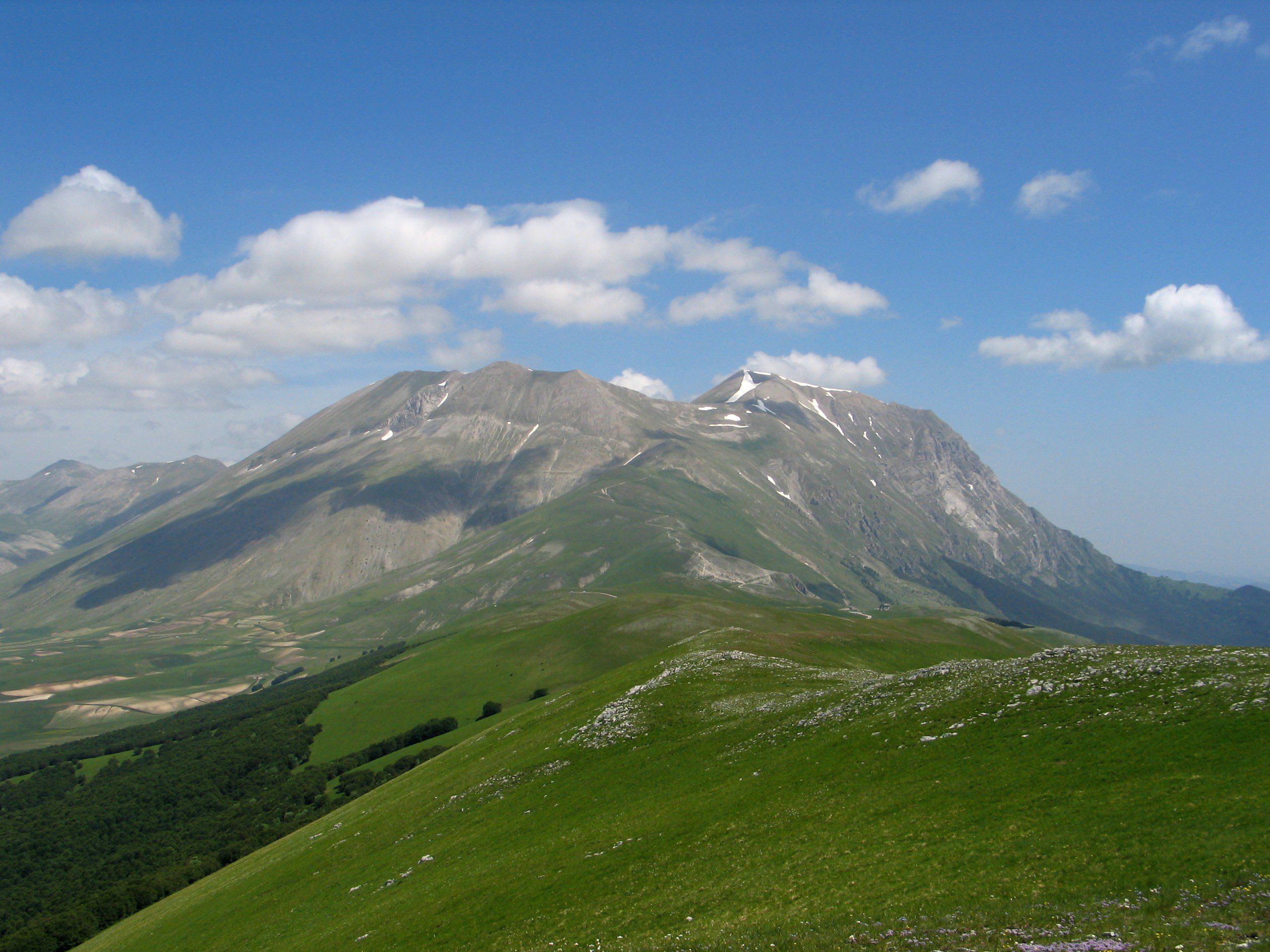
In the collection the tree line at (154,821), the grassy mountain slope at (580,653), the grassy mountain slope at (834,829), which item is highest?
the grassy mountain slope at (834,829)

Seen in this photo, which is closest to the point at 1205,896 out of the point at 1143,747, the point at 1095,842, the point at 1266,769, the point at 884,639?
the point at 1095,842

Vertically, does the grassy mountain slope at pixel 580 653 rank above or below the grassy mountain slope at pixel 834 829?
below

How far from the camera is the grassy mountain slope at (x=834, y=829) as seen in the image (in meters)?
25.3

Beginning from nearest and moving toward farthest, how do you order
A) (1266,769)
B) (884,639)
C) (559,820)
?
1. (1266,769)
2. (559,820)
3. (884,639)

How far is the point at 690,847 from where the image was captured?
39.0 m

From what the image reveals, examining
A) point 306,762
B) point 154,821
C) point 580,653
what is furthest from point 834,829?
point 154,821

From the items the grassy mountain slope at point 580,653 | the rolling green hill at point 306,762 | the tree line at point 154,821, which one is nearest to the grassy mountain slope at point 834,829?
the rolling green hill at point 306,762

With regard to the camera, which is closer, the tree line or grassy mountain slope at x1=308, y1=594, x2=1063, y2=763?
the tree line

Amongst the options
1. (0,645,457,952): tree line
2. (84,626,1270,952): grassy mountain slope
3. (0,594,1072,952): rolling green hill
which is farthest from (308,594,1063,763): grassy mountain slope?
(84,626,1270,952): grassy mountain slope

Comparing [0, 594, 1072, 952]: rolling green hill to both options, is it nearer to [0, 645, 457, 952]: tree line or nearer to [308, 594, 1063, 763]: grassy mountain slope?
[0, 645, 457, 952]: tree line

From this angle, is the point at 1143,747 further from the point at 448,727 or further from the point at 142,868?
the point at 142,868

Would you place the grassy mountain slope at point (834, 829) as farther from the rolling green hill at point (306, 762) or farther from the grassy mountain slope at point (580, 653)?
the grassy mountain slope at point (580, 653)

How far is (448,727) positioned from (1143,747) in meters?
137

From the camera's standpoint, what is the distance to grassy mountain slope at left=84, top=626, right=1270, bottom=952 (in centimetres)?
2528
